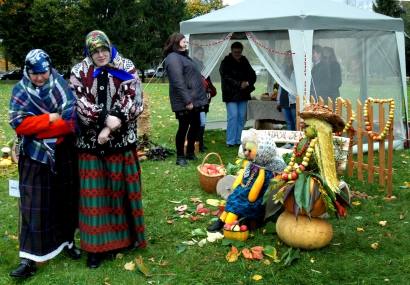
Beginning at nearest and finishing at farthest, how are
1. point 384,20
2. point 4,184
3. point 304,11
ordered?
point 4,184 < point 304,11 < point 384,20

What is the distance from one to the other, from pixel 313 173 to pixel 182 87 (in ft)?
10.3

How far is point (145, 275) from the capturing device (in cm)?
370

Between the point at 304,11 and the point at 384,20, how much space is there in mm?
1511

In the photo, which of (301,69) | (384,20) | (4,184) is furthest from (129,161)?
(384,20)

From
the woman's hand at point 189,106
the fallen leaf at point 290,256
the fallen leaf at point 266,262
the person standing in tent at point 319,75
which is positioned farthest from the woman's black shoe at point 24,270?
the person standing in tent at point 319,75

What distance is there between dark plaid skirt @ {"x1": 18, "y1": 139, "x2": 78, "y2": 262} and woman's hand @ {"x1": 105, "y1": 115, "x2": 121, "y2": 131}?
46 cm

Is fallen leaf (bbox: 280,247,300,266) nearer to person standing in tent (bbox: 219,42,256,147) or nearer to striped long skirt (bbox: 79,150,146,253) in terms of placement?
striped long skirt (bbox: 79,150,146,253)

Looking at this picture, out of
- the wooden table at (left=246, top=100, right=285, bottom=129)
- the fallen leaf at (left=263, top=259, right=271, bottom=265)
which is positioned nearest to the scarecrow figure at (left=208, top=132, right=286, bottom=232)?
the fallen leaf at (left=263, top=259, right=271, bottom=265)

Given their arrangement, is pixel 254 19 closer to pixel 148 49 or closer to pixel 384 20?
pixel 384 20

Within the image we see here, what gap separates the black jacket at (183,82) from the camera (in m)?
6.64

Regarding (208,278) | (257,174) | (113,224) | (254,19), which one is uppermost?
(254,19)

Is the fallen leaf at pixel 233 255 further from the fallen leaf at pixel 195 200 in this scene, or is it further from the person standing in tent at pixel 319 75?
the person standing in tent at pixel 319 75

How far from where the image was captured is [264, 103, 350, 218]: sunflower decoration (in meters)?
3.84

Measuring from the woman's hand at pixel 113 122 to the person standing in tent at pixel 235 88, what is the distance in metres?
5.12
